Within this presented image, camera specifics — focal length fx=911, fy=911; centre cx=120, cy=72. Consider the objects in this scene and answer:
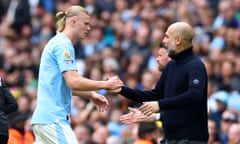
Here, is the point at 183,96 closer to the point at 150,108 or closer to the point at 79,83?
the point at 150,108

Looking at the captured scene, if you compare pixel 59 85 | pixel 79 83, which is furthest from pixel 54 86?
pixel 79 83

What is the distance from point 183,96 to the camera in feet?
30.1

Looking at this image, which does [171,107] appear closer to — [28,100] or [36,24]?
[28,100]

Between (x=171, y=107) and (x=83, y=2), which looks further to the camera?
(x=83, y=2)

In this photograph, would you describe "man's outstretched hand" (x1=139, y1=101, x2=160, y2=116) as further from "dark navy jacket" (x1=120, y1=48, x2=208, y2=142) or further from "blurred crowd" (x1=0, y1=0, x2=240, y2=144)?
"blurred crowd" (x1=0, y1=0, x2=240, y2=144)

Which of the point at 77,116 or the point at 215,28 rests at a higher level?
the point at 215,28

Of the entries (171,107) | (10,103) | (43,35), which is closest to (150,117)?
(171,107)

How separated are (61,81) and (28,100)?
7260 mm

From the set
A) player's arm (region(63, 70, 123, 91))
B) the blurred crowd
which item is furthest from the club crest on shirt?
the blurred crowd

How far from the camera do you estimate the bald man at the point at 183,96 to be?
9.20m

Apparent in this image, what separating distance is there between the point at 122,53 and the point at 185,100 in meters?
9.05

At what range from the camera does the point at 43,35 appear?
65.3 feet

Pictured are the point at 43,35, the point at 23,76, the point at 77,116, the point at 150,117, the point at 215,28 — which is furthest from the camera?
the point at 43,35

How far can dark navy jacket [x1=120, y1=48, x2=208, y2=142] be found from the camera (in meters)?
9.20
